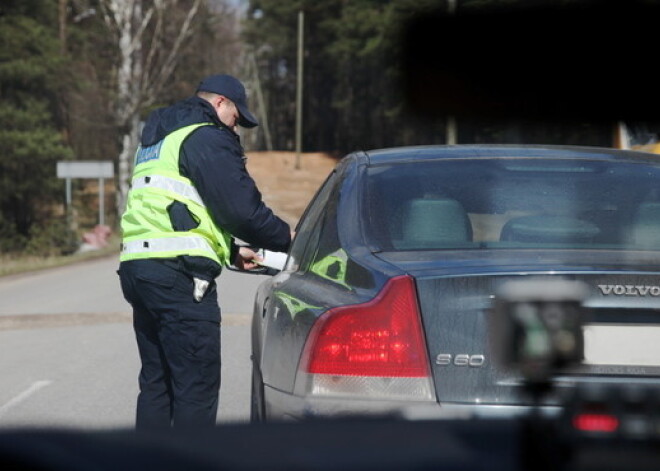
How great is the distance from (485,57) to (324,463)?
37684mm

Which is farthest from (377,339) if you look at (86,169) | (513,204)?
(86,169)

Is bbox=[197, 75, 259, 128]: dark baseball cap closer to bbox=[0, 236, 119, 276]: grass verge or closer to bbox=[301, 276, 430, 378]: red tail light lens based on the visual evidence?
bbox=[301, 276, 430, 378]: red tail light lens

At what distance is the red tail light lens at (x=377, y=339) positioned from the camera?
3590mm

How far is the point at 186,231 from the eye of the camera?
5234 mm

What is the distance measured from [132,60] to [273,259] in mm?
38155

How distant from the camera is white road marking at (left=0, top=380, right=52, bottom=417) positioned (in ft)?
26.7

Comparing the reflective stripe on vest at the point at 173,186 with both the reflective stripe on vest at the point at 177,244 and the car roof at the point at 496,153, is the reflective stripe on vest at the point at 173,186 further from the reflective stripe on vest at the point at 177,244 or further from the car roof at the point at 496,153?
the car roof at the point at 496,153

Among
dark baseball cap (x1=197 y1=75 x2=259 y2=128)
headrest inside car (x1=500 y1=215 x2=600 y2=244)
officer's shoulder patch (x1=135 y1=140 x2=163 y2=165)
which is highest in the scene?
dark baseball cap (x1=197 y1=75 x2=259 y2=128)

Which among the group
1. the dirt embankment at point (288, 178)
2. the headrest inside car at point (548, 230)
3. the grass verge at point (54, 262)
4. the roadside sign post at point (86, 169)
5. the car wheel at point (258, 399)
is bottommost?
the dirt embankment at point (288, 178)

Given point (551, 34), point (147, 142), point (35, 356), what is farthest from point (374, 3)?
point (147, 142)

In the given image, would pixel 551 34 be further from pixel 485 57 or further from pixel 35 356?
pixel 35 356

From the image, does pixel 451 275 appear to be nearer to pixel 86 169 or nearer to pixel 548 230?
pixel 548 230

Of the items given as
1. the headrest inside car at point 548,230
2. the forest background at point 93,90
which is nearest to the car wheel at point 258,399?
the headrest inside car at point 548,230

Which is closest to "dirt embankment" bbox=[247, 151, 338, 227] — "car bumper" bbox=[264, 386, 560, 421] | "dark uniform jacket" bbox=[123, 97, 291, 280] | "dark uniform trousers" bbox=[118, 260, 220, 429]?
"dark uniform jacket" bbox=[123, 97, 291, 280]
